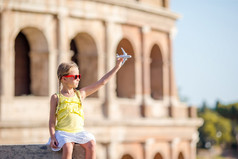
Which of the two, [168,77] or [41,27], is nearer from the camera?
[41,27]

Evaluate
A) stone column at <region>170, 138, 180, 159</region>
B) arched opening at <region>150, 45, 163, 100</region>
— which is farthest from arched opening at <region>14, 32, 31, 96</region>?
stone column at <region>170, 138, 180, 159</region>

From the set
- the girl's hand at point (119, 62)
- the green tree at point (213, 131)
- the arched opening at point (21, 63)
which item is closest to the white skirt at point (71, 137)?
the girl's hand at point (119, 62)

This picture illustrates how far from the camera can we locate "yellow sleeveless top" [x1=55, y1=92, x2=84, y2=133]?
22.0ft

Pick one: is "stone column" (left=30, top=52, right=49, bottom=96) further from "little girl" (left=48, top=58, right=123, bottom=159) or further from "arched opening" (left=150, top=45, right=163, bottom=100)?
"little girl" (left=48, top=58, right=123, bottom=159)

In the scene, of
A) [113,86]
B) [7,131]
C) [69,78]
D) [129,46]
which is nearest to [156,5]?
[129,46]

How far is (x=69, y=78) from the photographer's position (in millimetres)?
6738

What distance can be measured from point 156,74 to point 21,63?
555 centimetres

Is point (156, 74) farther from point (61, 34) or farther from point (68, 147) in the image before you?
point (68, 147)

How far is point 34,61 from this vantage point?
63.0ft

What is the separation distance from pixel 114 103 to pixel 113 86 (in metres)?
0.52

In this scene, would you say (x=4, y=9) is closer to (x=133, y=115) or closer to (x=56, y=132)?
(x=133, y=115)

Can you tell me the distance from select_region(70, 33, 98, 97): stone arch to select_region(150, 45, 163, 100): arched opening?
346cm

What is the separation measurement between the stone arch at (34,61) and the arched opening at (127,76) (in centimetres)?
342

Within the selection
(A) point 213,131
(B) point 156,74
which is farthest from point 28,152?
(A) point 213,131
